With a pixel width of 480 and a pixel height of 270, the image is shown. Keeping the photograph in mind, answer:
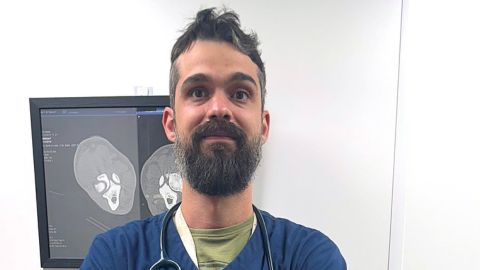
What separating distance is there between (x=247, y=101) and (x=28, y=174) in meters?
0.91

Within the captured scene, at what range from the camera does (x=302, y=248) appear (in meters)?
0.77

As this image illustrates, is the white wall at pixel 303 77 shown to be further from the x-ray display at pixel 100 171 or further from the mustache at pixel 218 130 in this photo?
the mustache at pixel 218 130

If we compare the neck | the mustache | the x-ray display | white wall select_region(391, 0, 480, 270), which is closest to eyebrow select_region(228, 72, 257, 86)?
the mustache

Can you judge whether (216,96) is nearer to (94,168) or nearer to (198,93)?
(198,93)

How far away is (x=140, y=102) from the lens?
1024 millimetres

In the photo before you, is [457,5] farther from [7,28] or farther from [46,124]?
[7,28]

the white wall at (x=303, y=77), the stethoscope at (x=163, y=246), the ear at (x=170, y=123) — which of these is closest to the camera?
the stethoscope at (x=163, y=246)

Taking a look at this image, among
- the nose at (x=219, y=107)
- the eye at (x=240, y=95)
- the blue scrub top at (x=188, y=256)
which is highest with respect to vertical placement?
the eye at (x=240, y=95)

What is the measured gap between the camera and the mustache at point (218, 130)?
0.73m

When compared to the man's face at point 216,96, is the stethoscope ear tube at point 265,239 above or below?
below

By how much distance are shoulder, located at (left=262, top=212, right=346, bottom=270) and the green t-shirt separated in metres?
0.08

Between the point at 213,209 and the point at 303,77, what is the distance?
543mm

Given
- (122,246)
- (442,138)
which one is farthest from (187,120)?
(442,138)

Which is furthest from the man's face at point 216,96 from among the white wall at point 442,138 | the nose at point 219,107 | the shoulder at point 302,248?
the white wall at point 442,138
